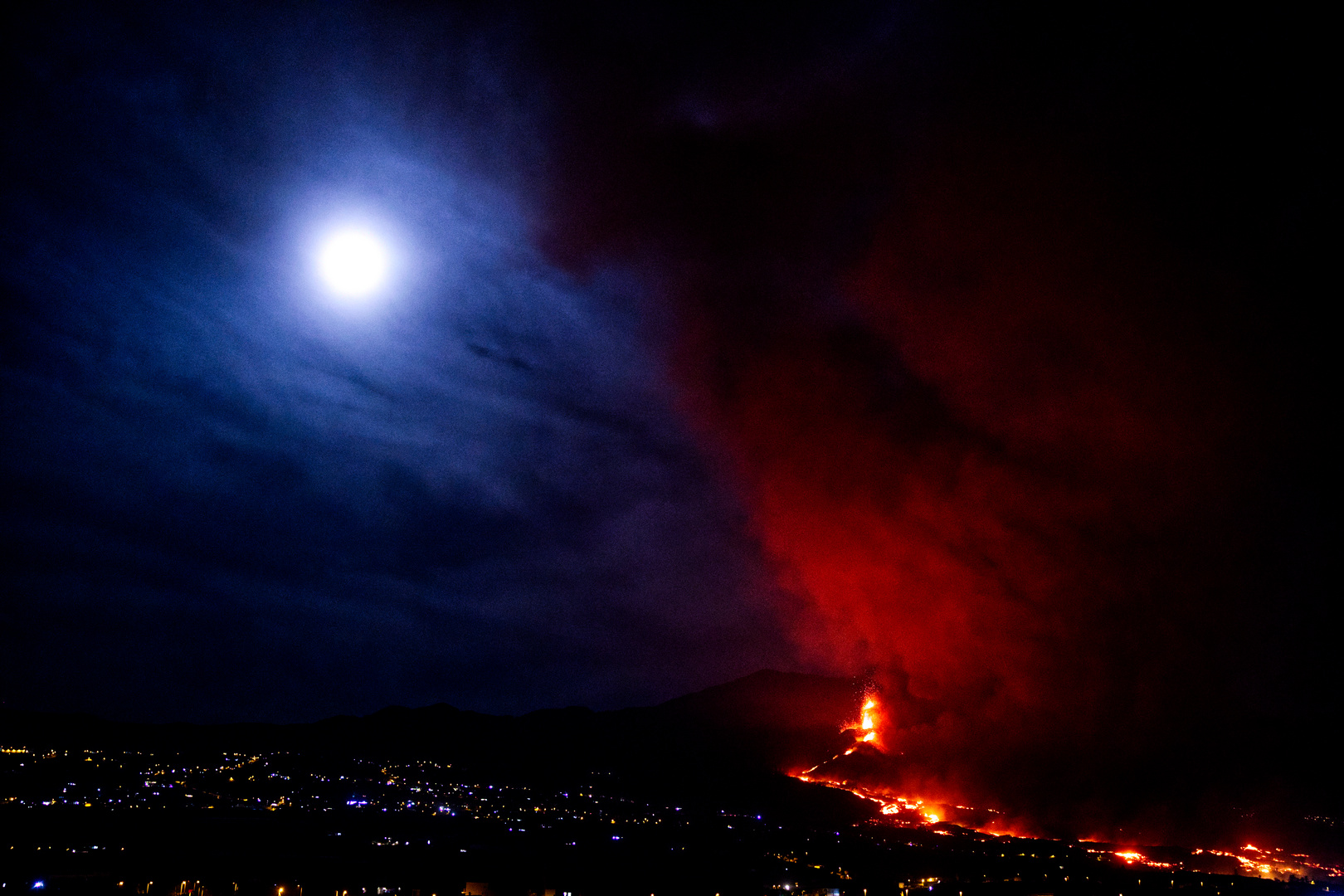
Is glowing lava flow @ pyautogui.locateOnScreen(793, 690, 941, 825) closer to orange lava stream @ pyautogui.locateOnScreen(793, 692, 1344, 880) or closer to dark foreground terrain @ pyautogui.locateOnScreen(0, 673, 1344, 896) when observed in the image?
orange lava stream @ pyautogui.locateOnScreen(793, 692, 1344, 880)

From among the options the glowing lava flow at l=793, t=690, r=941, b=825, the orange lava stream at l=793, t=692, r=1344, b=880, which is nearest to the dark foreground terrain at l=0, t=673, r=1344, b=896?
the orange lava stream at l=793, t=692, r=1344, b=880

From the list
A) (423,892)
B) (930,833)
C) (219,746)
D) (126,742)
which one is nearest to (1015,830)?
(930,833)

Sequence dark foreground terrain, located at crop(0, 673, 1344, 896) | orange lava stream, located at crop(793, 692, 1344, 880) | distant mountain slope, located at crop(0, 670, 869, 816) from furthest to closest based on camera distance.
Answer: distant mountain slope, located at crop(0, 670, 869, 816) → orange lava stream, located at crop(793, 692, 1344, 880) → dark foreground terrain, located at crop(0, 673, 1344, 896)

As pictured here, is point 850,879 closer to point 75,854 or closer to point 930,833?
point 930,833

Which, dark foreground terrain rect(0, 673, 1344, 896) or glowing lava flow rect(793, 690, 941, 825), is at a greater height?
glowing lava flow rect(793, 690, 941, 825)

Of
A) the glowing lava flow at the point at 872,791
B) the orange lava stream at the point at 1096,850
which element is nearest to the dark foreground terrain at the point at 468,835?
the orange lava stream at the point at 1096,850

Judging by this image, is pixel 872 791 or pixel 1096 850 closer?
pixel 1096 850

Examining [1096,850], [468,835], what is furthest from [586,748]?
[1096,850]

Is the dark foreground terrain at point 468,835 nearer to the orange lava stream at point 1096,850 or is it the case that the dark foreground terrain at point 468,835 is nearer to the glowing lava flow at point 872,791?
the orange lava stream at point 1096,850

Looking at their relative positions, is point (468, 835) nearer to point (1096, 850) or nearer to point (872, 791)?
point (872, 791)

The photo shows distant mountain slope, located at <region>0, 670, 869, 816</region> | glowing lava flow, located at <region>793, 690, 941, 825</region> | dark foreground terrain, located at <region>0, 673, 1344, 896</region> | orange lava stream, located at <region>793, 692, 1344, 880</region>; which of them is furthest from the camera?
distant mountain slope, located at <region>0, 670, 869, 816</region>

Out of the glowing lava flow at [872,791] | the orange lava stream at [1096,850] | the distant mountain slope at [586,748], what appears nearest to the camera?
the orange lava stream at [1096,850]

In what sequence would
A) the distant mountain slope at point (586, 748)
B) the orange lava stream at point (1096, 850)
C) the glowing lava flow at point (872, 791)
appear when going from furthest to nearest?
the distant mountain slope at point (586, 748)
the glowing lava flow at point (872, 791)
the orange lava stream at point (1096, 850)

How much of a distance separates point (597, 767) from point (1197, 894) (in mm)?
119883
